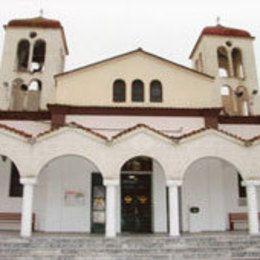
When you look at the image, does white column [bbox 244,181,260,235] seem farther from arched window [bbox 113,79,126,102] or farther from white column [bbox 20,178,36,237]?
white column [bbox 20,178,36,237]

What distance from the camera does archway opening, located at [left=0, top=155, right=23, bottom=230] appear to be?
18.4 meters

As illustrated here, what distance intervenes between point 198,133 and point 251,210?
3565 millimetres

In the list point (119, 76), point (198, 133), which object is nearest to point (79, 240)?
point (198, 133)

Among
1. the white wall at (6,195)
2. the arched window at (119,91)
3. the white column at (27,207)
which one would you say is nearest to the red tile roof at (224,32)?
the arched window at (119,91)

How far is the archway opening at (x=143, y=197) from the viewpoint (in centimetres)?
1875

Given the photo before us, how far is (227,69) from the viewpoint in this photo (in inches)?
999

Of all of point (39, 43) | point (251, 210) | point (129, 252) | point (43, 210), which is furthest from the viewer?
point (39, 43)

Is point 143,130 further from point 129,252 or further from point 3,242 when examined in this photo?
point 3,242

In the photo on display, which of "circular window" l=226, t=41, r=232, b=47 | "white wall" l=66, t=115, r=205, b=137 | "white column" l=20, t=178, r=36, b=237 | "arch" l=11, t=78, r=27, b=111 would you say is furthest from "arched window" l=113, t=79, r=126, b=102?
"circular window" l=226, t=41, r=232, b=47

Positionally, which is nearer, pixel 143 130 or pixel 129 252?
pixel 129 252

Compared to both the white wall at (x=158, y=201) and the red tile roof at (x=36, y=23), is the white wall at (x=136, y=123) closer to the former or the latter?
the white wall at (x=158, y=201)

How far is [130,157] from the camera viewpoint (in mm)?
16266

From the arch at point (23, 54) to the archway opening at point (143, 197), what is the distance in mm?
9785

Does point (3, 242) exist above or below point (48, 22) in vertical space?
below
